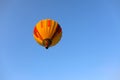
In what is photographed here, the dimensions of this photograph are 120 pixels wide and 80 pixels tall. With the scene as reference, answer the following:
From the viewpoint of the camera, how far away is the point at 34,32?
395ft

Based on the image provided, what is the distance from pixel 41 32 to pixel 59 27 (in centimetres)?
364

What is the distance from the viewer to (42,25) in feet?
391

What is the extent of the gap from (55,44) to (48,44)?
6.74 feet

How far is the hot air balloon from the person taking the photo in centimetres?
11788

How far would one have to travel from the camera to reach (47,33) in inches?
4651

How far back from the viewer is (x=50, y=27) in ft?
390

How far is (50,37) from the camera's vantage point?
11788cm

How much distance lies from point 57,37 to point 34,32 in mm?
4262

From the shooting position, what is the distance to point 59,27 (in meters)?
120

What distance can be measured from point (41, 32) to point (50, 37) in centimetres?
189

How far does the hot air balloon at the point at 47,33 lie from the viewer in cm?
11788

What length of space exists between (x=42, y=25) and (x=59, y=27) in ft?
10.4

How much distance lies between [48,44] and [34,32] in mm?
4187
